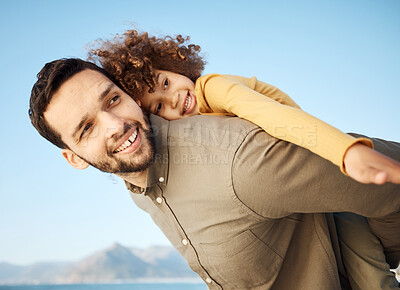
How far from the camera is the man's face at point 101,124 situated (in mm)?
1671

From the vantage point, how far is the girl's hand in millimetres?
1036

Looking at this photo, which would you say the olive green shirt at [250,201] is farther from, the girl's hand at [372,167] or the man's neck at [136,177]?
the girl's hand at [372,167]

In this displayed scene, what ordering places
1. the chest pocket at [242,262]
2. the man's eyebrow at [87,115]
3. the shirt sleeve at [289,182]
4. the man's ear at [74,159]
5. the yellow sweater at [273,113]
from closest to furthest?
the yellow sweater at [273,113]
the shirt sleeve at [289,182]
the chest pocket at [242,262]
the man's eyebrow at [87,115]
the man's ear at [74,159]

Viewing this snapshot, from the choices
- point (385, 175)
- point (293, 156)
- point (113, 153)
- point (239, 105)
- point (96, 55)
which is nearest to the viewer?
point (385, 175)

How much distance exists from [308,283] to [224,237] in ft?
1.65

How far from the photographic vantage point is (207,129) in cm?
158

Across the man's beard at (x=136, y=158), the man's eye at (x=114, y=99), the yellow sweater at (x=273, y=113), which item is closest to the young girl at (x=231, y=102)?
the yellow sweater at (x=273, y=113)

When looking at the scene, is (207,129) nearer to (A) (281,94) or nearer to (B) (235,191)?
(B) (235,191)

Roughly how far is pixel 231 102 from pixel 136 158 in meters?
0.45

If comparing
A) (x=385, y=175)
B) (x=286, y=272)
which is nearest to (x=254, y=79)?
(x=286, y=272)

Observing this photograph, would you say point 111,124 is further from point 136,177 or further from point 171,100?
point 171,100

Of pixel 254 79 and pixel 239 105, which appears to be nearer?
pixel 239 105

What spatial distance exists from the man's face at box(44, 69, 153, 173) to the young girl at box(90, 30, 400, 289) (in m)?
0.26

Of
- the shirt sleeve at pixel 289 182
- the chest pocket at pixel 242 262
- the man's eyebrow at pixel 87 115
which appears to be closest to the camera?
the shirt sleeve at pixel 289 182
